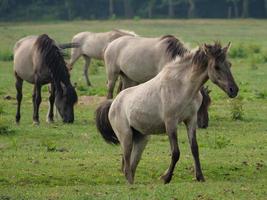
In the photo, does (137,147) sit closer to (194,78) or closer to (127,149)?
(127,149)

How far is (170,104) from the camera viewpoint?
40.4 ft

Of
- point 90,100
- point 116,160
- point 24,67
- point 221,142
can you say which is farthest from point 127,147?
point 90,100

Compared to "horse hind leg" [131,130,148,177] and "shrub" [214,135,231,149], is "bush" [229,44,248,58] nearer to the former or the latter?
"shrub" [214,135,231,149]

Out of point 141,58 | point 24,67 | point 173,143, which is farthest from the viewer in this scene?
point 24,67

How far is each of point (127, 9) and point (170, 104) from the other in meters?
74.7

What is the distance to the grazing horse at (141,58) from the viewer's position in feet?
61.7

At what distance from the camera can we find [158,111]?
41.0 feet

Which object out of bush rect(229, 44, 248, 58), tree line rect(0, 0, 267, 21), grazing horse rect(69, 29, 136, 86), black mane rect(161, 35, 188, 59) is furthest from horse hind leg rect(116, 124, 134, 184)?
tree line rect(0, 0, 267, 21)

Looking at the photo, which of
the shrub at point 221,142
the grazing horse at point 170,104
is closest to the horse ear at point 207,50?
the grazing horse at point 170,104

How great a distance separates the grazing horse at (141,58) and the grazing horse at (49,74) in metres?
1.48

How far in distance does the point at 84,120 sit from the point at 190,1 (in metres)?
64.2

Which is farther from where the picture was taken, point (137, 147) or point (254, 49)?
point (254, 49)

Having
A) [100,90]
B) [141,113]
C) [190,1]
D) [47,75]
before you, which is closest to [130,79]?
[47,75]

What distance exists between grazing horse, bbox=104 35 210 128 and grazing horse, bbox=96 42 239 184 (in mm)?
5187
